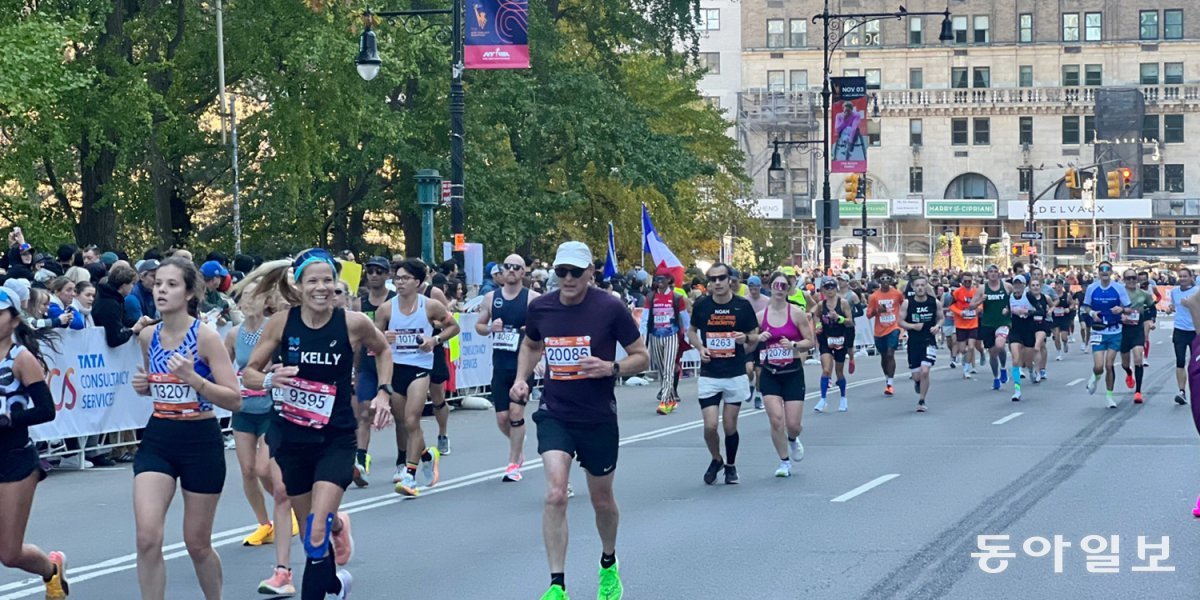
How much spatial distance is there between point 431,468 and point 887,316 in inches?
479

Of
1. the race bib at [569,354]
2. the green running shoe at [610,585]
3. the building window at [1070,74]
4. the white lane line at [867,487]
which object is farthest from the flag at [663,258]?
the building window at [1070,74]

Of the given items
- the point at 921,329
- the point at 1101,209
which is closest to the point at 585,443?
the point at 921,329

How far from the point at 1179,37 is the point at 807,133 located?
20263mm

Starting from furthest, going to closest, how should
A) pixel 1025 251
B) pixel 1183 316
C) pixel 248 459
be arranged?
pixel 1025 251 → pixel 1183 316 → pixel 248 459

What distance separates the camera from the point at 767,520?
38.9ft

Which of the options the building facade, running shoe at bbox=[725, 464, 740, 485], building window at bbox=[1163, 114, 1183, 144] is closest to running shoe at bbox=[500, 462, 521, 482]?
running shoe at bbox=[725, 464, 740, 485]

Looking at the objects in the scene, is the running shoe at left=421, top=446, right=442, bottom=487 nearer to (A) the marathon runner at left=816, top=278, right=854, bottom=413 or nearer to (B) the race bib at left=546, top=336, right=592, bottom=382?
(B) the race bib at left=546, top=336, right=592, bottom=382

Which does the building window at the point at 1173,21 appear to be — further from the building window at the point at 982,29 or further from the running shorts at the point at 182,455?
the running shorts at the point at 182,455

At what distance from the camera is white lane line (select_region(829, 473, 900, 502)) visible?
13117mm

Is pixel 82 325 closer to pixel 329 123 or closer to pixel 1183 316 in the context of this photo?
pixel 1183 316

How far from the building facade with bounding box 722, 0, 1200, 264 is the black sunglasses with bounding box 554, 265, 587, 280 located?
8187 centimetres

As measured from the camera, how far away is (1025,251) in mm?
79562

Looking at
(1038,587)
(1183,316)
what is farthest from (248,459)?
(1183,316)

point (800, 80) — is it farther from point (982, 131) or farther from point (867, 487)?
point (867, 487)
